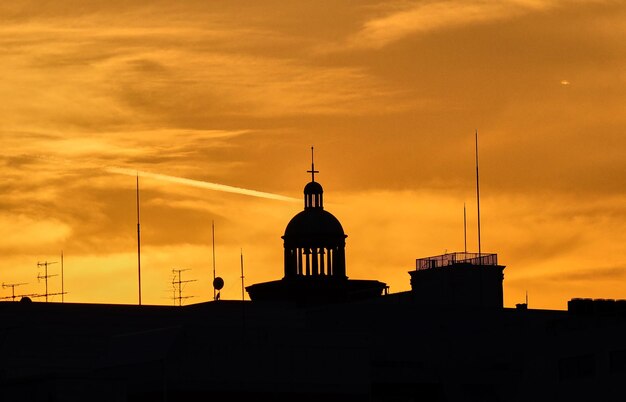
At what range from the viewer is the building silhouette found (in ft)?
546

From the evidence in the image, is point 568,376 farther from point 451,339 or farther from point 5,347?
point 5,347

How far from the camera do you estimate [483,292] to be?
646 feet

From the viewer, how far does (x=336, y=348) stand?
17100cm

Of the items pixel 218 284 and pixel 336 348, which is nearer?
pixel 336 348

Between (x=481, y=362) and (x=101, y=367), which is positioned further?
(x=481, y=362)

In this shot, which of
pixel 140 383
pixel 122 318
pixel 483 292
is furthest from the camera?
pixel 483 292

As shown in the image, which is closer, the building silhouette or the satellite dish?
the building silhouette

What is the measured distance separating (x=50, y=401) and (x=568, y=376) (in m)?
48.5

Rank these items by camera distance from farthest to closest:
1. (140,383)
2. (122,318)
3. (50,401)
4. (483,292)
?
(483,292) < (122,318) < (140,383) < (50,401)

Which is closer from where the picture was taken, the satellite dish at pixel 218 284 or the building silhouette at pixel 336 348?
the building silhouette at pixel 336 348

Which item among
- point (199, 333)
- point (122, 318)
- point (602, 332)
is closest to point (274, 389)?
point (199, 333)

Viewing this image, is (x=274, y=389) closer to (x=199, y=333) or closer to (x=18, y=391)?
(x=199, y=333)

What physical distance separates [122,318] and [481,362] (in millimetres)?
28007

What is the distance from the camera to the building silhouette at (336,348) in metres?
166
